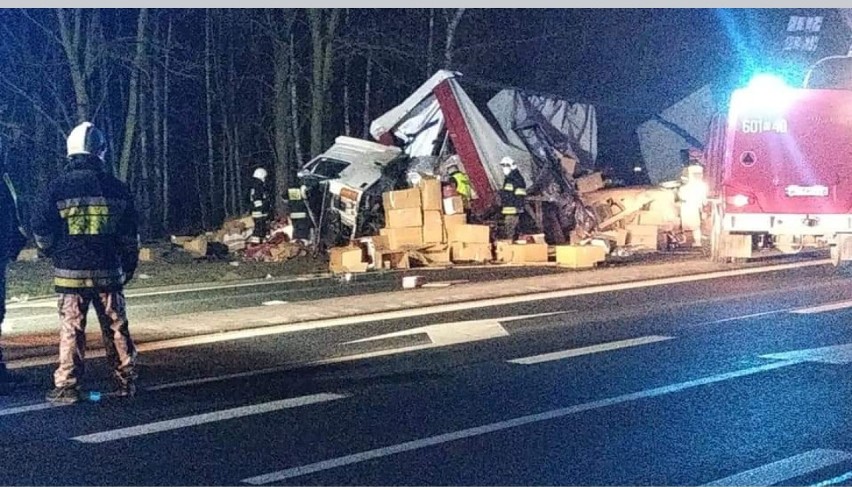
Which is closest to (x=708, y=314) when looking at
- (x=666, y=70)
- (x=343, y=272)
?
(x=343, y=272)

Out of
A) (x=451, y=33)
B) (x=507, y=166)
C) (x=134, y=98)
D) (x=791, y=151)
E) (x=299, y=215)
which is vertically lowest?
(x=299, y=215)

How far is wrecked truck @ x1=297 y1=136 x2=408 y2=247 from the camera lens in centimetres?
2192

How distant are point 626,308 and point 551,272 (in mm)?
4933

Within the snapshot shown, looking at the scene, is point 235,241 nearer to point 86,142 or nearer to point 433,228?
point 433,228

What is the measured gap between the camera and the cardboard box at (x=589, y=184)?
23.1m

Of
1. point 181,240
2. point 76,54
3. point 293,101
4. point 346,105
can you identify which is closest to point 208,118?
point 346,105

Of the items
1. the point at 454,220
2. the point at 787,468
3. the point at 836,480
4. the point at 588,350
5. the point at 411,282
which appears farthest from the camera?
the point at 454,220

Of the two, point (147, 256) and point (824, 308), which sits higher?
point (147, 256)

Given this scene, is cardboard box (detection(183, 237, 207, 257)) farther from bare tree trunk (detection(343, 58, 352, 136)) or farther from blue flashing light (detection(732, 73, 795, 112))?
bare tree trunk (detection(343, 58, 352, 136))

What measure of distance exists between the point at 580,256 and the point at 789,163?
3.53 metres

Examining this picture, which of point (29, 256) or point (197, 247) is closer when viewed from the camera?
point (29, 256)

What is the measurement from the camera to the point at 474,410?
26.7 feet

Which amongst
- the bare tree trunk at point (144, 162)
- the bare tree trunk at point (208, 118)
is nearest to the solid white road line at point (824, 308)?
the bare tree trunk at point (144, 162)

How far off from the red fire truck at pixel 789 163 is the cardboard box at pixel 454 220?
4.64m
